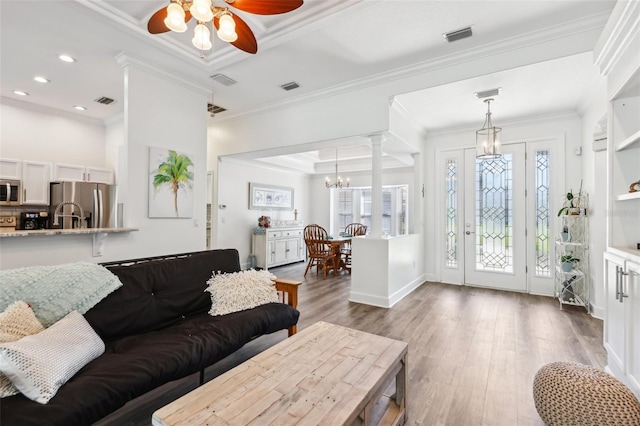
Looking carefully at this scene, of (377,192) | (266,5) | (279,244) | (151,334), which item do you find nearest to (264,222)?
(279,244)

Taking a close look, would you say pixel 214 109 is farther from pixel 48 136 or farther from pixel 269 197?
pixel 48 136

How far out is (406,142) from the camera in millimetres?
4434

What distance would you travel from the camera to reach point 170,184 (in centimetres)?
365

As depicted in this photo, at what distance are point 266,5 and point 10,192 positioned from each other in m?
4.90

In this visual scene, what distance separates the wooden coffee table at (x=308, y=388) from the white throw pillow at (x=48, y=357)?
57cm

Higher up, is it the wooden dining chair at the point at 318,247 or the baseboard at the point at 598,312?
the wooden dining chair at the point at 318,247

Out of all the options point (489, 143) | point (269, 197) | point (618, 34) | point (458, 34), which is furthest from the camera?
point (269, 197)

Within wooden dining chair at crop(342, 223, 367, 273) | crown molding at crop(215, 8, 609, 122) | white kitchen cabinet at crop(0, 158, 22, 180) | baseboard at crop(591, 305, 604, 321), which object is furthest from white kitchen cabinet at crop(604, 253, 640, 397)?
white kitchen cabinet at crop(0, 158, 22, 180)

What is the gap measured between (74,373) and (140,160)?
2.55 metres

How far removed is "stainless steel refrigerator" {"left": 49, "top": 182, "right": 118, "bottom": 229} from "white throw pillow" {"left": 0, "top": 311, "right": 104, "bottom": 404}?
11.2ft

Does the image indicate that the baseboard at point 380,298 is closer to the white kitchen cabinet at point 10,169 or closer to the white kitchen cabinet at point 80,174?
the white kitchen cabinet at point 80,174

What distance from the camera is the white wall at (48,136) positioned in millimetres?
4434

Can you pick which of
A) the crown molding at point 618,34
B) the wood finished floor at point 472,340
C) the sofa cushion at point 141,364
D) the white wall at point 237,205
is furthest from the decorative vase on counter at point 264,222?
the crown molding at point 618,34

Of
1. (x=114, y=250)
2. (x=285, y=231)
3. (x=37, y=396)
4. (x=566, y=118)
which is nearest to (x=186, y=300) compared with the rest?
(x=37, y=396)
